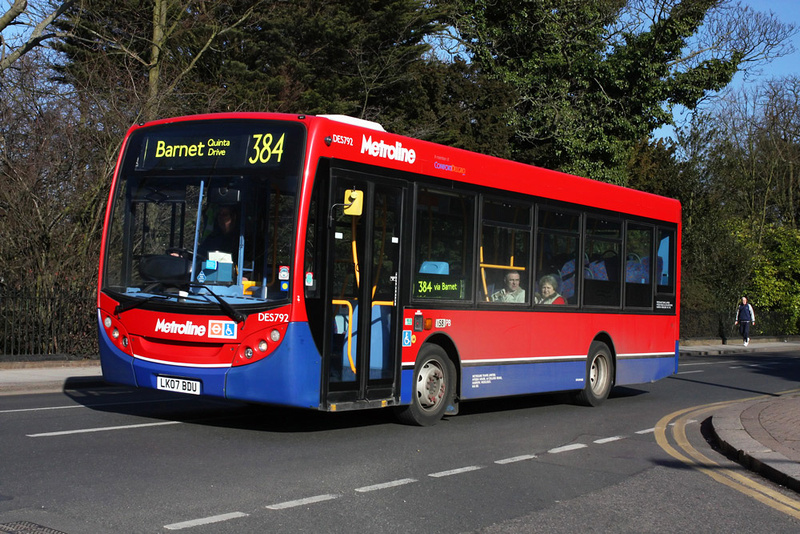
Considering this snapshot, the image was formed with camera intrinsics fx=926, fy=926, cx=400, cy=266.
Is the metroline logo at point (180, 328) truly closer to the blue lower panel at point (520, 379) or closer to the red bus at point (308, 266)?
the red bus at point (308, 266)

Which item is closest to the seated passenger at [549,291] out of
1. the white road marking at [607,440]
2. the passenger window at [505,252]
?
the passenger window at [505,252]

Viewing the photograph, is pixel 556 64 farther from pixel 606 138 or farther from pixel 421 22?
pixel 421 22

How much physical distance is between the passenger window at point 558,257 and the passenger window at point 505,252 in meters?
0.34

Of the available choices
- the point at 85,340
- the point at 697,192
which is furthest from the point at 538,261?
the point at 697,192

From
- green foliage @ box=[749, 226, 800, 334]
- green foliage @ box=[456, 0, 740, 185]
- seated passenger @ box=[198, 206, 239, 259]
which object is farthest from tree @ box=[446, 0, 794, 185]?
seated passenger @ box=[198, 206, 239, 259]

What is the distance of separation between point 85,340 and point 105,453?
11.3m

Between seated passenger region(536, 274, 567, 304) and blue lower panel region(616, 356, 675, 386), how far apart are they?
2.37 m

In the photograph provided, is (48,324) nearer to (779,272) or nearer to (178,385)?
(178,385)

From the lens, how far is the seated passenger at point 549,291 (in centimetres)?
1316

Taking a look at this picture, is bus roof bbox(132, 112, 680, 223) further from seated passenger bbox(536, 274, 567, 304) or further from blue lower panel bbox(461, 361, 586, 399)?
blue lower panel bbox(461, 361, 586, 399)

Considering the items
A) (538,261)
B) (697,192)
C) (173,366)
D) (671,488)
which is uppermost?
(697,192)

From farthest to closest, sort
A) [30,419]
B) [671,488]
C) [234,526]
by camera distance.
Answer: [30,419] → [671,488] → [234,526]

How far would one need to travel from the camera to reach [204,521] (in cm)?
598

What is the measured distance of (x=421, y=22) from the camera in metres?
31.8
